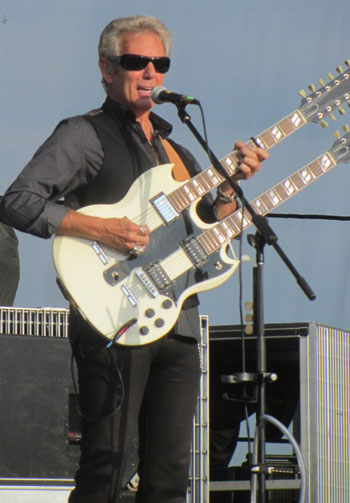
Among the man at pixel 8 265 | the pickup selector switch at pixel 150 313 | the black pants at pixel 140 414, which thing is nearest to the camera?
the black pants at pixel 140 414

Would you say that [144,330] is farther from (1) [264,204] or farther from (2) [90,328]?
(1) [264,204]

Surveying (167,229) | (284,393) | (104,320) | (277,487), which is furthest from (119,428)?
(284,393)

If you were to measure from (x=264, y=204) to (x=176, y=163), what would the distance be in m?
0.27

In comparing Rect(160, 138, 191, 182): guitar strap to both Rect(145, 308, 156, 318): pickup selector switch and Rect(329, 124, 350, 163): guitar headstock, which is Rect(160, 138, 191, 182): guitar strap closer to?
Rect(145, 308, 156, 318): pickup selector switch

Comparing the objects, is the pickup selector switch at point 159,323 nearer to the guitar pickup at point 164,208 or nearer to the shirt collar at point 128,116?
the guitar pickup at point 164,208

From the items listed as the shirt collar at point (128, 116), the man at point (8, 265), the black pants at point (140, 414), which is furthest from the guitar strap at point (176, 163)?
the man at point (8, 265)

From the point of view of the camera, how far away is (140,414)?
2.39 metres

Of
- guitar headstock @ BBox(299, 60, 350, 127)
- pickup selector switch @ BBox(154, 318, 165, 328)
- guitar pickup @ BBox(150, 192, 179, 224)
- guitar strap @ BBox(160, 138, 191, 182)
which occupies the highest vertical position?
guitar headstock @ BBox(299, 60, 350, 127)

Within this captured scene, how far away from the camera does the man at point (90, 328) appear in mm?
2287

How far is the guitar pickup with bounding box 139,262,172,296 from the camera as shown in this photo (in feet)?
8.04

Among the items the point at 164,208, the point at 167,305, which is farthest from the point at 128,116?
the point at 167,305

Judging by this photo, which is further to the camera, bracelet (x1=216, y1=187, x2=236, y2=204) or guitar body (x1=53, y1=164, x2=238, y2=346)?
bracelet (x1=216, y1=187, x2=236, y2=204)

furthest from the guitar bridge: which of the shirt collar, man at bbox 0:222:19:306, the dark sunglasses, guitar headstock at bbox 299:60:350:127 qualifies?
man at bbox 0:222:19:306

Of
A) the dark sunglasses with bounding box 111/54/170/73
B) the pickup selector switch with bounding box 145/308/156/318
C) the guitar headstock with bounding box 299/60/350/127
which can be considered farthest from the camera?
the guitar headstock with bounding box 299/60/350/127
